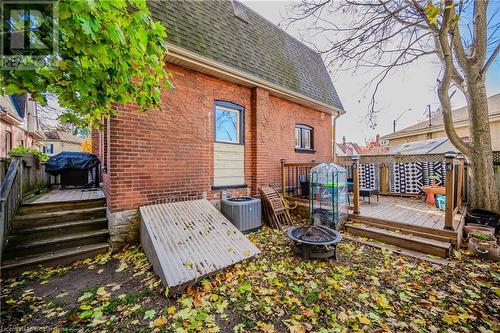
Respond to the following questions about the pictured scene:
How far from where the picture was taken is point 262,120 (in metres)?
6.44

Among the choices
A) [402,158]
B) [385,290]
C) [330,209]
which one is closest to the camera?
[385,290]

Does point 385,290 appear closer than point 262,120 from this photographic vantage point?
Yes

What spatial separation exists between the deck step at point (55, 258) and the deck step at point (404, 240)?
574 centimetres

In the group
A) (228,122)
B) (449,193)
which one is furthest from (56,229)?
(449,193)

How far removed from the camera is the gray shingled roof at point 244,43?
4754 millimetres

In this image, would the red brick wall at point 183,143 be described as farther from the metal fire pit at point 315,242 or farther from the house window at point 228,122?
the metal fire pit at point 315,242

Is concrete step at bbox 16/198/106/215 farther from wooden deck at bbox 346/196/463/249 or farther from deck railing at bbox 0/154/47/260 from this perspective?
wooden deck at bbox 346/196/463/249

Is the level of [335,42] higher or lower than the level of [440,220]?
higher

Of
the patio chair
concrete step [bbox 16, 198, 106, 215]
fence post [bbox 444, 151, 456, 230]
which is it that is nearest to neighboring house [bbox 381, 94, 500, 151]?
fence post [bbox 444, 151, 456, 230]

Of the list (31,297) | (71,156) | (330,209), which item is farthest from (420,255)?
(71,156)

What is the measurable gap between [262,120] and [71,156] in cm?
609

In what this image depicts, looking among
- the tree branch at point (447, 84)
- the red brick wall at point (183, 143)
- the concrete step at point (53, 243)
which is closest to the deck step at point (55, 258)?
the concrete step at point (53, 243)

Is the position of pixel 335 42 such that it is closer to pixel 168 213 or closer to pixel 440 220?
pixel 440 220

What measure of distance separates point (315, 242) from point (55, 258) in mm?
4624
